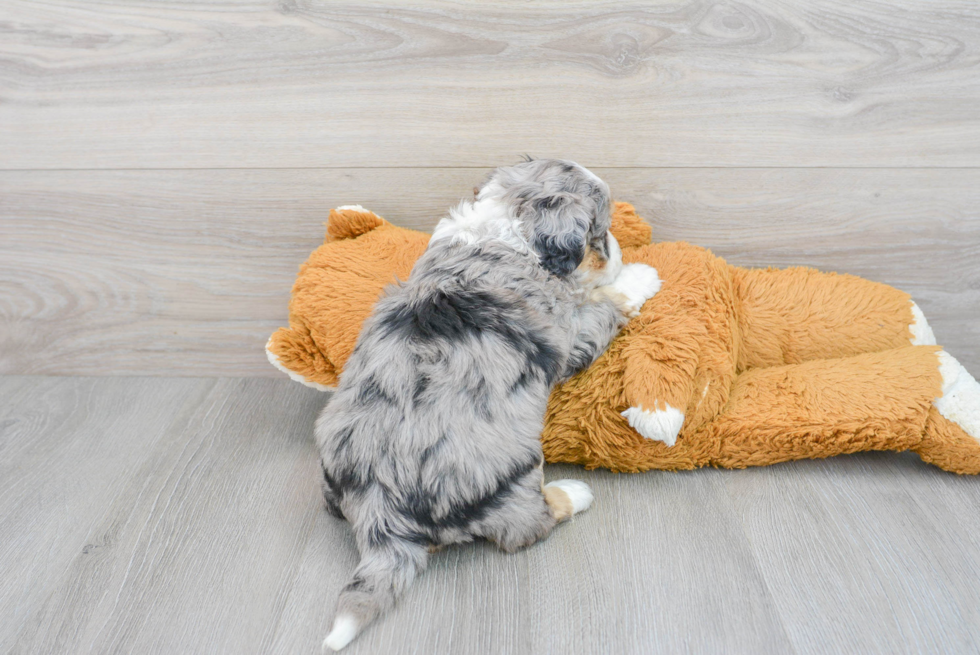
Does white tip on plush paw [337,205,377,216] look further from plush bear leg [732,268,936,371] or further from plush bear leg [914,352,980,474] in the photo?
plush bear leg [914,352,980,474]

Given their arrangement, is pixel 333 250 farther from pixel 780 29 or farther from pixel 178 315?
pixel 780 29

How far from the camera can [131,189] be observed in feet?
7.98

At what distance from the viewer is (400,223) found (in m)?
2.44

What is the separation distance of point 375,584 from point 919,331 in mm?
1874

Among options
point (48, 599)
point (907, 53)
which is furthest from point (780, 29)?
point (48, 599)

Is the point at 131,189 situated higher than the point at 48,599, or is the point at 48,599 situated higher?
the point at 131,189

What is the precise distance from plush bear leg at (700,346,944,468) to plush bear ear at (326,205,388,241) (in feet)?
4.16

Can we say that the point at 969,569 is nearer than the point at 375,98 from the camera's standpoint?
Yes

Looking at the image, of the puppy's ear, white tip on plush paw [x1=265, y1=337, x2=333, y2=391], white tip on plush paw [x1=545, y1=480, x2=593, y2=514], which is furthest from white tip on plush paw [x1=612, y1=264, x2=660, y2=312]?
white tip on plush paw [x1=265, y1=337, x2=333, y2=391]

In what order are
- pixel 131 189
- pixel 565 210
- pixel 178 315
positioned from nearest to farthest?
pixel 565 210, pixel 131 189, pixel 178 315

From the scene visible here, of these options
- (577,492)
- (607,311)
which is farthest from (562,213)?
(577,492)

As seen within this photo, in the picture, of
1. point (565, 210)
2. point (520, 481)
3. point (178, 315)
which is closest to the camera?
point (520, 481)

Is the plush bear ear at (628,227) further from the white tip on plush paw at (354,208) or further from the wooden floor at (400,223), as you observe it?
the white tip on plush paw at (354,208)

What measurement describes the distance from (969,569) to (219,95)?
104 inches
